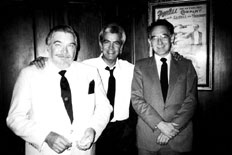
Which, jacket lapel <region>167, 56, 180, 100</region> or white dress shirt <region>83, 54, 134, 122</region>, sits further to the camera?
white dress shirt <region>83, 54, 134, 122</region>

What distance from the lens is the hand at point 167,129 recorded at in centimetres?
188

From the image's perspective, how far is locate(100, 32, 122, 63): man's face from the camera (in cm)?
238

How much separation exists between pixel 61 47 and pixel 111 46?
84 cm

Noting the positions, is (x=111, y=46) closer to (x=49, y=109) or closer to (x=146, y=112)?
(x=146, y=112)

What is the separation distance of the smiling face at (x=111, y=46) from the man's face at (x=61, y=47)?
715 millimetres

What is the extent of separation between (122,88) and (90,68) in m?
0.70

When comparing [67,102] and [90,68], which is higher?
[90,68]

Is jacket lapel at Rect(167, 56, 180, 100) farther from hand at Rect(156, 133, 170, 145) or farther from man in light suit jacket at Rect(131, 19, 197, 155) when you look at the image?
hand at Rect(156, 133, 170, 145)

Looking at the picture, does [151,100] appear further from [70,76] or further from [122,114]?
[70,76]

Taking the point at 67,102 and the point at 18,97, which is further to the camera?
the point at 67,102

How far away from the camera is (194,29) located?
283 centimetres

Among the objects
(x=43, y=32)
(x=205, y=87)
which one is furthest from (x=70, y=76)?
(x=205, y=87)

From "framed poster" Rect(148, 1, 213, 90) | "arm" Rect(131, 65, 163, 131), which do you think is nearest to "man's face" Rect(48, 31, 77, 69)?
"arm" Rect(131, 65, 163, 131)

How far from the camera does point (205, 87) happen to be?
2.85m
